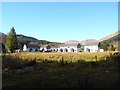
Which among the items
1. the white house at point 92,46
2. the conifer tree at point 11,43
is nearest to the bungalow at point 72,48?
the white house at point 92,46

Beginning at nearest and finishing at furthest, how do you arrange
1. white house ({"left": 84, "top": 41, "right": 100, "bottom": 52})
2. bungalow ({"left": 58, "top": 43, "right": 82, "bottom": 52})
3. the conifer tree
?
the conifer tree < white house ({"left": 84, "top": 41, "right": 100, "bottom": 52}) < bungalow ({"left": 58, "top": 43, "right": 82, "bottom": 52})

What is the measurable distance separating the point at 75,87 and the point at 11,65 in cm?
814

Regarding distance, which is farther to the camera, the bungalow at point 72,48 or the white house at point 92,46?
the bungalow at point 72,48

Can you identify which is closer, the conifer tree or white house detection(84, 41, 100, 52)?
the conifer tree

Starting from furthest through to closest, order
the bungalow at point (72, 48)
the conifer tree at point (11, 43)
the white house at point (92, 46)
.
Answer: the bungalow at point (72, 48) → the white house at point (92, 46) → the conifer tree at point (11, 43)

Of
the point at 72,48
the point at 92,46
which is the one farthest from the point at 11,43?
the point at 92,46

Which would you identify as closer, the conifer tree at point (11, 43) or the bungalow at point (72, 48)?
the conifer tree at point (11, 43)

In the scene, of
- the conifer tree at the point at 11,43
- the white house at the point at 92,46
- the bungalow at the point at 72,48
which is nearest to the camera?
the conifer tree at the point at 11,43

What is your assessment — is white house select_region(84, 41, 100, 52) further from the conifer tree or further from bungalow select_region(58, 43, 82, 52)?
the conifer tree

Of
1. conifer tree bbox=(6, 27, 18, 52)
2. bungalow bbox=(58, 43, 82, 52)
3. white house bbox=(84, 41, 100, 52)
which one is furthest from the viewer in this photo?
bungalow bbox=(58, 43, 82, 52)

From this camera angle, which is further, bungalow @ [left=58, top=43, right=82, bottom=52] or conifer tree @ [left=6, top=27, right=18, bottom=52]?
bungalow @ [left=58, top=43, right=82, bottom=52]

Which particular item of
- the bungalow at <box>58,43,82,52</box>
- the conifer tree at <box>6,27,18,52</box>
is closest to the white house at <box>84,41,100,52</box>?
the bungalow at <box>58,43,82,52</box>

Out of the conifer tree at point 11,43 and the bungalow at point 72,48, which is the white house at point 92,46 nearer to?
the bungalow at point 72,48

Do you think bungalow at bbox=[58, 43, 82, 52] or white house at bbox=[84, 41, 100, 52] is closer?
white house at bbox=[84, 41, 100, 52]
